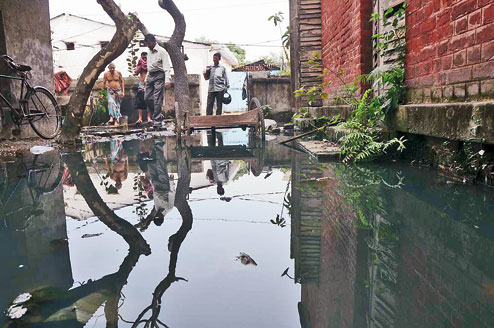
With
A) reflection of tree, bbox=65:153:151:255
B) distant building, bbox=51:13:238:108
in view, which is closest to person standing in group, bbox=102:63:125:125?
reflection of tree, bbox=65:153:151:255

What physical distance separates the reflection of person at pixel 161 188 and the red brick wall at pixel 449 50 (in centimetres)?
217

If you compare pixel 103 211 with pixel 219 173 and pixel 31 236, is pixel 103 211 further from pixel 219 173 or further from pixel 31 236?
pixel 219 173

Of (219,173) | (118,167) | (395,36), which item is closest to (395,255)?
(219,173)

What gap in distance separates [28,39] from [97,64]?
2.02 m

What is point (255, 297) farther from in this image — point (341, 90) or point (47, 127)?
point (47, 127)

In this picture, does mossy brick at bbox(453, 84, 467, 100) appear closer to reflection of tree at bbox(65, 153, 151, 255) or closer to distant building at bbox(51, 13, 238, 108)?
reflection of tree at bbox(65, 153, 151, 255)

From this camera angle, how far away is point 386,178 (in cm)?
323

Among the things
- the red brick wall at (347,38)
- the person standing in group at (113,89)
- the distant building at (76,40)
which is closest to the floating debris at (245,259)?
the red brick wall at (347,38)

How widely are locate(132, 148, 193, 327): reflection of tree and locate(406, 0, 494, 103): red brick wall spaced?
6.77ft

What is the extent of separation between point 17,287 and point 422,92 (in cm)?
342

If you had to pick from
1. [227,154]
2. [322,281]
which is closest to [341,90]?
[227,154]

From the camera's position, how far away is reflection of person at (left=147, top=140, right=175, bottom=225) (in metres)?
2.55

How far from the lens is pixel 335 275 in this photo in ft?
5.00

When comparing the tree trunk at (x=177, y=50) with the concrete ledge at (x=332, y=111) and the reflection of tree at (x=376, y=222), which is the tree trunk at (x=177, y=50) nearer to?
the concrete ledge at (x=332, y=111)
